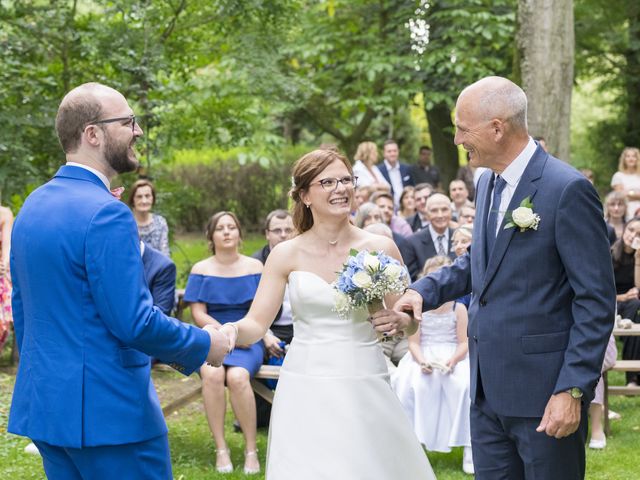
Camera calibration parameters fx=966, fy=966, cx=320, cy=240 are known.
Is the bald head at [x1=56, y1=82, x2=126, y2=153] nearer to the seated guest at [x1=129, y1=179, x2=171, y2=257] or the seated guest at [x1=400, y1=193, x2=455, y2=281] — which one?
the seated guest at [x1=129, y1=179, x2=171, y2=257]

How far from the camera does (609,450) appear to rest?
24.7 ft

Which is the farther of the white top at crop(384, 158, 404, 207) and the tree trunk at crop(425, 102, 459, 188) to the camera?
the tree trunk at crop(425, 102, 459, 188)

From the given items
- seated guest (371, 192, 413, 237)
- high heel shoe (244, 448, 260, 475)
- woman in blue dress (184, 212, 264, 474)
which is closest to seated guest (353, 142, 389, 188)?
seated guest (371, 192, 413, 237)

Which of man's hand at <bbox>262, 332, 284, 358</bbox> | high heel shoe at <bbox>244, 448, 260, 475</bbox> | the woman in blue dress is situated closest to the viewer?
high heel shoe at <bbox>244, 448, 260, 475</bbox>

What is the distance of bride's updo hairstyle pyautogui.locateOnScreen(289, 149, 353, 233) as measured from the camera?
507cm

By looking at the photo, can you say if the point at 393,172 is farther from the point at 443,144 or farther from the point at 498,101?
the point at 498,101

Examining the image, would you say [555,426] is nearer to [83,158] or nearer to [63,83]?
[83,158]

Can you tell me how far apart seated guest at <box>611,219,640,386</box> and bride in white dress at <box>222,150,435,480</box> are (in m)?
5.11

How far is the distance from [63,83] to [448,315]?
5.59 meters

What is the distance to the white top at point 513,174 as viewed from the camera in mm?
4199

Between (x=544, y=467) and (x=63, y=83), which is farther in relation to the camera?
(x=63, y=83)

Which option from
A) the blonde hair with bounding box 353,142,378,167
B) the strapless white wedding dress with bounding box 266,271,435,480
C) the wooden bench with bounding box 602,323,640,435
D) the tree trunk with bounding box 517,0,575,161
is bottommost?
the wooden bench with bounding box 602,323,640,435

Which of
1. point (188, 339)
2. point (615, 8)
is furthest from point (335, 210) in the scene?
point (615, 8)

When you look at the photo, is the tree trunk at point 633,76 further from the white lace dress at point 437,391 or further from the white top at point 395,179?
the white lace dress at point 437,391
